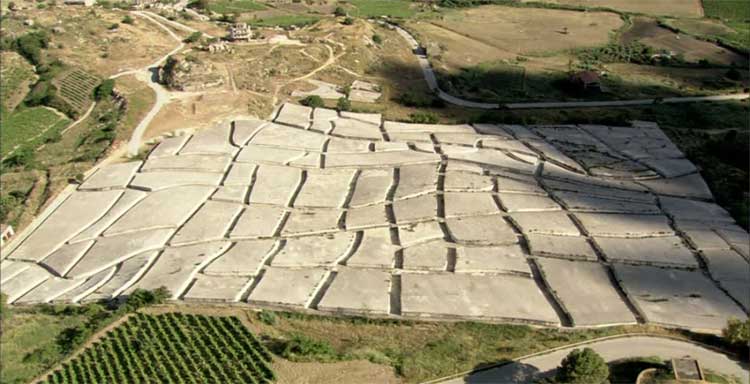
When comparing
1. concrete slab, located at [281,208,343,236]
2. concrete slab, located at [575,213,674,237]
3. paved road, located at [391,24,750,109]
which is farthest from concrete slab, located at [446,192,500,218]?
paved road, located at [391,24,750,109]

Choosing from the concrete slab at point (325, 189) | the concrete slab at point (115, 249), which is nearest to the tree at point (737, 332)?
the concrete slab at point (325, 189)

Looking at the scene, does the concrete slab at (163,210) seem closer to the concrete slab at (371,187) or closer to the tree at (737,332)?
the concrete slab at (371,187)

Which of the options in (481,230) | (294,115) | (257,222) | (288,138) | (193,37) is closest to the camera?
(481,230)

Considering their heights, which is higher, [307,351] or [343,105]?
[343,105]

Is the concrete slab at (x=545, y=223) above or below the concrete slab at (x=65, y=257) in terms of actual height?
above

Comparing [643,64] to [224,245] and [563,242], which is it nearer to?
[563,242]

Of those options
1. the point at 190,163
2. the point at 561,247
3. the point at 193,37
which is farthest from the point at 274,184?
the point at 193,37

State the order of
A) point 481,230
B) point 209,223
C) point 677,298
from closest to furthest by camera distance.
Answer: point 677,298
point 481,230
point 209,223

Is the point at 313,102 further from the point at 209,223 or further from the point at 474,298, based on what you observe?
the point at 474,298
